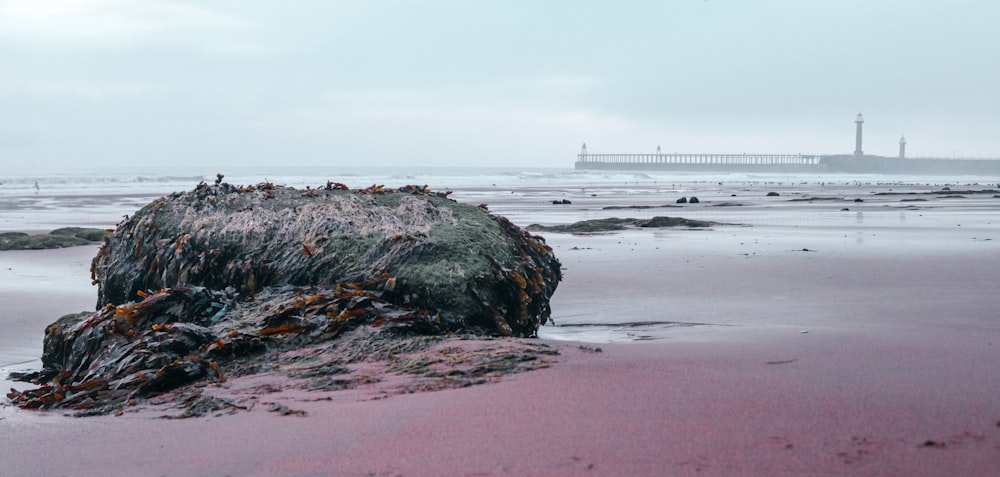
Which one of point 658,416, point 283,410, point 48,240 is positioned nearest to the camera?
point 658,416

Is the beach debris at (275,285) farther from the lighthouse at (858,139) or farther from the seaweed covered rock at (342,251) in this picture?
the lighthouse at (858,139)

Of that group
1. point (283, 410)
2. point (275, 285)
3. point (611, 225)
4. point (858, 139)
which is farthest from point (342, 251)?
point (858, 139)

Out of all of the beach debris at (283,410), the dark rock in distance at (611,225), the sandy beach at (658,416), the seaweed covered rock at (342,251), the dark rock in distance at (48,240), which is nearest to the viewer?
the sandy beach at (658,416)

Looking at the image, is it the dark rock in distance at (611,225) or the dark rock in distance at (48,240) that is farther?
the dark rock in distance at (611,225)

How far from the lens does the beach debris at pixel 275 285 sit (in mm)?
4328

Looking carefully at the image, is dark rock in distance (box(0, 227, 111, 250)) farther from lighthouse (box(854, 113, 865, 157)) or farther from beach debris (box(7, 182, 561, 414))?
lighthouse (box(854, 113, 865, 157))

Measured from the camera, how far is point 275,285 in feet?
17.5

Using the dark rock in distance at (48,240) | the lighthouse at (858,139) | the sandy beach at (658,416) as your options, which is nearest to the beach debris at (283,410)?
the sandy beach at (658,416)

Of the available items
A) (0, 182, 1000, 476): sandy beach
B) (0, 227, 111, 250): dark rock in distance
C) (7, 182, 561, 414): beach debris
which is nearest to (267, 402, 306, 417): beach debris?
(0, 182, 1000, 476): sandy beach

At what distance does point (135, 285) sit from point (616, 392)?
395 cm

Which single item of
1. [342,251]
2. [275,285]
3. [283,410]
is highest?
[342,251]

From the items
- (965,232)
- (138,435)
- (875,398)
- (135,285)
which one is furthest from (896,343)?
(965,232)

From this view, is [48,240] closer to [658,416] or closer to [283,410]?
[283,410]

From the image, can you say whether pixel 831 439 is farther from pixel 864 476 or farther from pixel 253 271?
pixel 253 271
